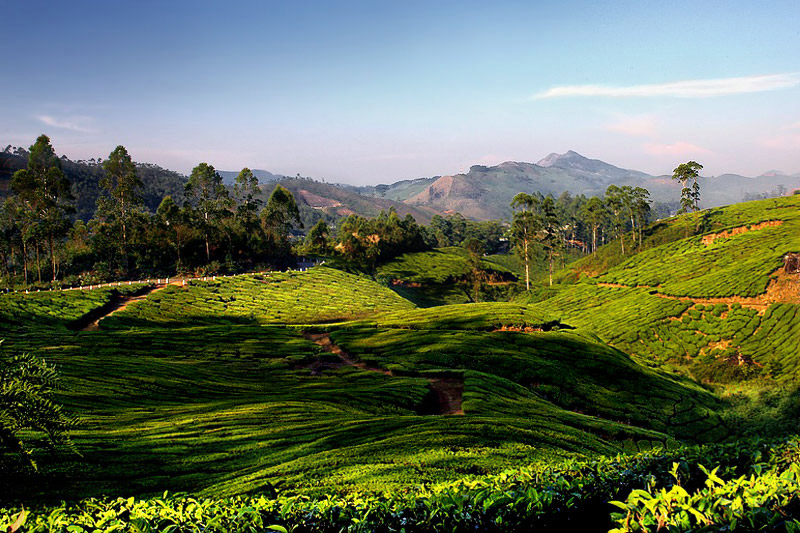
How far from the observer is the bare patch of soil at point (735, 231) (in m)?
68.3

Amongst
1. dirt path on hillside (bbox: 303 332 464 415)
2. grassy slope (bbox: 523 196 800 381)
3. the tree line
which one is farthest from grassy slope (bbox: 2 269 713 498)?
the tree line

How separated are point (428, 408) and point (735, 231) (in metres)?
70.7

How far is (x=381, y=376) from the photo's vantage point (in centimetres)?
2772

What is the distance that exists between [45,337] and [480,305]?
3893 cm

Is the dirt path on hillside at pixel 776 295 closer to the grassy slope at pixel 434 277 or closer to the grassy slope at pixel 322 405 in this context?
the grassy slope at pixel 322 405

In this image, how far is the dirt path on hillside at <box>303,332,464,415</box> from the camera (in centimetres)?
A: 2294

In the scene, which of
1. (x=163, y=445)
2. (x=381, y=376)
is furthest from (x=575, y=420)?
(x=163, y=445)

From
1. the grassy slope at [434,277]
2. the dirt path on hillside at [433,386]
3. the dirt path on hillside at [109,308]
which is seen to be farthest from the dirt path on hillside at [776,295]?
the dirt path on hillside at [109,308]

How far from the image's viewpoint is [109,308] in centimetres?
4769

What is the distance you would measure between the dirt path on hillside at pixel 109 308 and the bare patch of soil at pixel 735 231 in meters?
79.0

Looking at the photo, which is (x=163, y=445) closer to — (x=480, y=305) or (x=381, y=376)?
(x=381, y=376)

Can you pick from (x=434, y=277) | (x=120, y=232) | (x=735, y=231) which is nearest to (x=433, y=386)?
(x=735, y=231)

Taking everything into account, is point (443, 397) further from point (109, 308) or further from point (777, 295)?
point (777, 295)

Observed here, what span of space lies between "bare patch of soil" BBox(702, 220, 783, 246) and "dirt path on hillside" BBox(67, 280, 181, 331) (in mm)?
78966
